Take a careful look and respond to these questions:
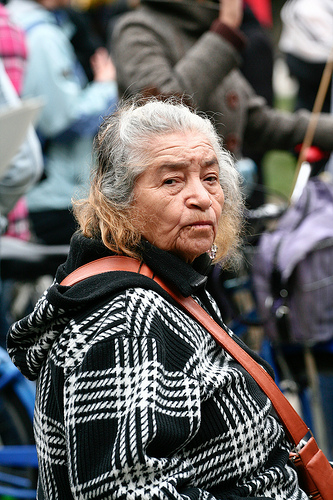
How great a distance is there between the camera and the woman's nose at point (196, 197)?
1.67 metres

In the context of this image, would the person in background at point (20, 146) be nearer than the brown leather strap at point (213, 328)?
No

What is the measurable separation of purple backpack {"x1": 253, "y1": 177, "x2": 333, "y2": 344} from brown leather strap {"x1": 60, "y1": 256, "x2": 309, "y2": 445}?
1116mm

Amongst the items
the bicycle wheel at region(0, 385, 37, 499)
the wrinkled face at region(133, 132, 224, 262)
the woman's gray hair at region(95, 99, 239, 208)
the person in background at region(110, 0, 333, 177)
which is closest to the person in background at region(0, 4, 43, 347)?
the person in background at region(110, 0, 333, 177)

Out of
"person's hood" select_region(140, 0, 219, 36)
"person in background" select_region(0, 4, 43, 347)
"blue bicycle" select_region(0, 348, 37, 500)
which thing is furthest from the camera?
"person's hood" select_region(140, 0, 219, 36)

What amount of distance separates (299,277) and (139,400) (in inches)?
64.1

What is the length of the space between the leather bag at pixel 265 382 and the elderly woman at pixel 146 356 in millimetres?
25

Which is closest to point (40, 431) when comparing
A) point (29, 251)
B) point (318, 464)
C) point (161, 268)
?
point (161, 268)

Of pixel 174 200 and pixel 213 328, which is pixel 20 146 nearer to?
pixel 174 200

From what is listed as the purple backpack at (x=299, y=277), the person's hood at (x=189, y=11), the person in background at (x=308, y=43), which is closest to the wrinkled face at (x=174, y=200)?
the purple backpack at (x=299, y=277)

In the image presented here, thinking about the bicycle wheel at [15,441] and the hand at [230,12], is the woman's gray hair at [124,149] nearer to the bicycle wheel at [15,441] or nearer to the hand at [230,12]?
the bicycle wheel at [15,441]

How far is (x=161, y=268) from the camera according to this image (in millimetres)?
1622

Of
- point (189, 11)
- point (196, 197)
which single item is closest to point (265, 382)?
point (196, 197)

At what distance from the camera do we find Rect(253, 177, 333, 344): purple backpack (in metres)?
2.82

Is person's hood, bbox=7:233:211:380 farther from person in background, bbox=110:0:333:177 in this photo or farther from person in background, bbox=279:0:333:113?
person in background, bbox=279:0:333:113
